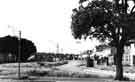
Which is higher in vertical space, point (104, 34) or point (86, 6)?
point (86, 6)

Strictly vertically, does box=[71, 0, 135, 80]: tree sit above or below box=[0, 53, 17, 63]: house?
above

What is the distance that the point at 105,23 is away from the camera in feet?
102

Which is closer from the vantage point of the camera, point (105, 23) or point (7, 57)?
point (105, 23)

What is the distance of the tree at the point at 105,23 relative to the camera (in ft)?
97.8

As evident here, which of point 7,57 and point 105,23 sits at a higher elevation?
point 105,23

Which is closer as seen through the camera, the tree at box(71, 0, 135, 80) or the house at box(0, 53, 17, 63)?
the tree at box(71, 0, 135, 80)

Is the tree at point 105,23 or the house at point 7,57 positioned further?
the house at point 7,57

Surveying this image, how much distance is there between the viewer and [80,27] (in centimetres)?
3083

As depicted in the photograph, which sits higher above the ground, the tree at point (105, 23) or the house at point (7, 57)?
the tree at point (105, 23)

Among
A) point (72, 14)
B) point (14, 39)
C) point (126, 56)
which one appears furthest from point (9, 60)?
point (72, 14)

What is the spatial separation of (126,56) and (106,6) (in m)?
46.9

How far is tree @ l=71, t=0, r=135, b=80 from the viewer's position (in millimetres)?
29812

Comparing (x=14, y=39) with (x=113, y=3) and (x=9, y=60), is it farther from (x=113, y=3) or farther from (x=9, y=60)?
(x=113, y=3)

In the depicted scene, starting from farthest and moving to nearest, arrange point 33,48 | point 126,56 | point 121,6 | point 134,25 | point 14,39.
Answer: point 33,48, point 14,39, point 126,56, point 121,6, point 134,25
